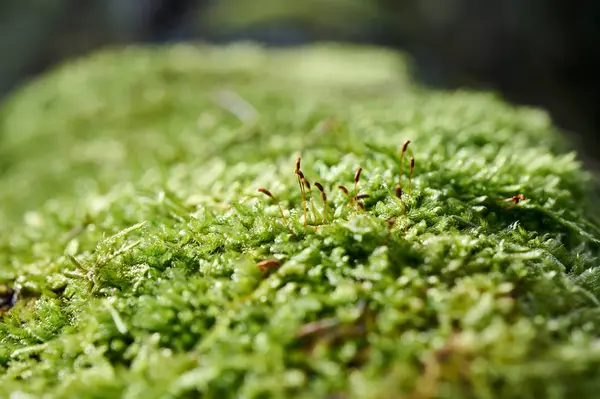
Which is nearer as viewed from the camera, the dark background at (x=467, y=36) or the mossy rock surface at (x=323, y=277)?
the mossy rock surface at (x=323, y=277)

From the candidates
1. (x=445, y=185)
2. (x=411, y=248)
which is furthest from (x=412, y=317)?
(x=445, y=185)

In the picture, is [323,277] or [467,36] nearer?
[323,277]

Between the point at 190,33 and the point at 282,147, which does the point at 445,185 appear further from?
the point at 190,33

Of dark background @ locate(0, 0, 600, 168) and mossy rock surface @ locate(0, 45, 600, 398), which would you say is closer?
mossy rock surface @ locate(0, 45, 600, 398)
